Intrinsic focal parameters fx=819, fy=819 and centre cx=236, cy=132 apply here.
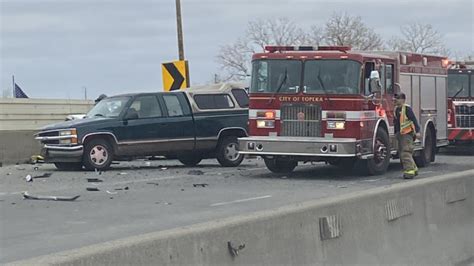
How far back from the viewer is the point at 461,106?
82.6 feet

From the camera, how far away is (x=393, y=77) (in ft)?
58.0

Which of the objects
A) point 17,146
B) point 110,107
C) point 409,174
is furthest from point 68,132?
point 409,174

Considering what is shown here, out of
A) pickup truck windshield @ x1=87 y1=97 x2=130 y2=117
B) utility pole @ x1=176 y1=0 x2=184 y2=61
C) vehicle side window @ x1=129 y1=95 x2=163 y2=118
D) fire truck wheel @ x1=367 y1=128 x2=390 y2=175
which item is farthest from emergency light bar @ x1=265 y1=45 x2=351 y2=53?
utility pole @ x1=176 y1=0 x2=184 y2=61

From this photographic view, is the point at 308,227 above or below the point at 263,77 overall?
below

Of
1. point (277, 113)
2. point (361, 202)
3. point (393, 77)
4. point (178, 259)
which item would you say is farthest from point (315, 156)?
point (178, 259)

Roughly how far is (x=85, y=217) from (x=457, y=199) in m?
4.82

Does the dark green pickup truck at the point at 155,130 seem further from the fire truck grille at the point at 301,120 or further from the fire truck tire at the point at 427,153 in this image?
the fire truck tire at the point at 427,153

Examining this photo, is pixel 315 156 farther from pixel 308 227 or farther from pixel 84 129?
pixel 308 227

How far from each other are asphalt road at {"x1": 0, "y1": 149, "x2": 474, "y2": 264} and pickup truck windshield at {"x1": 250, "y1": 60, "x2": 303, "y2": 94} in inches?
70.9

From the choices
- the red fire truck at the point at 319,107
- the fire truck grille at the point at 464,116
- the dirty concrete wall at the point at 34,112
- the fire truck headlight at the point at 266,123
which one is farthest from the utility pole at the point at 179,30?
the fire truck headlight at the point at 266,123

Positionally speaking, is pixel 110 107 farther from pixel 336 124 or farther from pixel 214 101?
pixel 336 124

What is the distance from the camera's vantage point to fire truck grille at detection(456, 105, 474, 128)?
25031 mm

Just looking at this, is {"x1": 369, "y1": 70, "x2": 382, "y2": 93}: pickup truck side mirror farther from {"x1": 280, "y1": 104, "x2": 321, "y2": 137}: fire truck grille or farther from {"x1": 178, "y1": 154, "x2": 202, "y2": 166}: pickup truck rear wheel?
{"x1": 178, "y1": 154, "x2": 202, "y2": 166}: pickup truck rear wheel

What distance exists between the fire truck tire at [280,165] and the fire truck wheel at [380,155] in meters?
1.70
